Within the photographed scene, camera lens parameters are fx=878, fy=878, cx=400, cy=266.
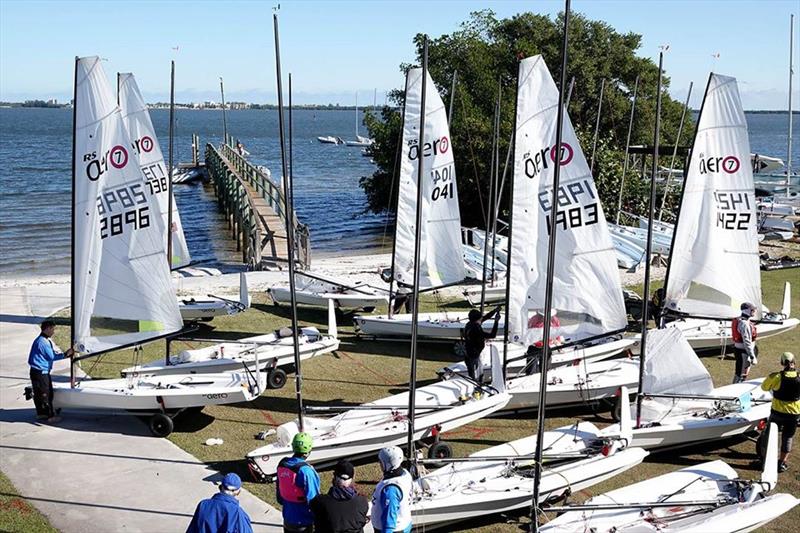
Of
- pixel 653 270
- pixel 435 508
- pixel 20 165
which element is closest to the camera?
pixel 435 508

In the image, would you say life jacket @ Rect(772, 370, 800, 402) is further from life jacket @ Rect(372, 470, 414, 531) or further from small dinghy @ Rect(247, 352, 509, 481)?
life jacket @ Rect(372, 470, 414, 531)

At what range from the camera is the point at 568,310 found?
13.4 metres

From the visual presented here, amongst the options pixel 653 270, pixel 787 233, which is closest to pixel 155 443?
pixel 653 270

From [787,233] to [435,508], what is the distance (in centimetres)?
2772

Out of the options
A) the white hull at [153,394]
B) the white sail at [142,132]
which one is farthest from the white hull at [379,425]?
the white sail at [142,132]

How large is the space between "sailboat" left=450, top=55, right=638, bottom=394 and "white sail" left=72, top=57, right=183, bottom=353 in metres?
5.47

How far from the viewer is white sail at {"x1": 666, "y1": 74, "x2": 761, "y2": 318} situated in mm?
15102

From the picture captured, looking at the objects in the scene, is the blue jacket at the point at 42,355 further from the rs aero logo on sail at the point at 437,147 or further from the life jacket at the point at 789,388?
the life jacket at the point at 789,388

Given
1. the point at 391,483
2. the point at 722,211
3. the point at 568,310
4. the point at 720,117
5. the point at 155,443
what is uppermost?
the point at 720,117

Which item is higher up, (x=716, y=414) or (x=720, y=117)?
(x=720, y=117)

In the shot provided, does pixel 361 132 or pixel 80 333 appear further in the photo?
pixel 361 132

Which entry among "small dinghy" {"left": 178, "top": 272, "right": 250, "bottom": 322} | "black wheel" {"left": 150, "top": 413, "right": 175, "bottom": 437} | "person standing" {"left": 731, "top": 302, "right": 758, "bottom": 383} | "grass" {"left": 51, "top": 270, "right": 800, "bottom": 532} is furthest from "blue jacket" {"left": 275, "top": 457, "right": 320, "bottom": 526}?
"small dinghy" {"left": 178, "top": 272, "right": 250, "bottom": 322}

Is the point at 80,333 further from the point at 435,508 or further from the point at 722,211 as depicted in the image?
the point at 722,211

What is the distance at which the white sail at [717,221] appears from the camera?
1510 centimetres
